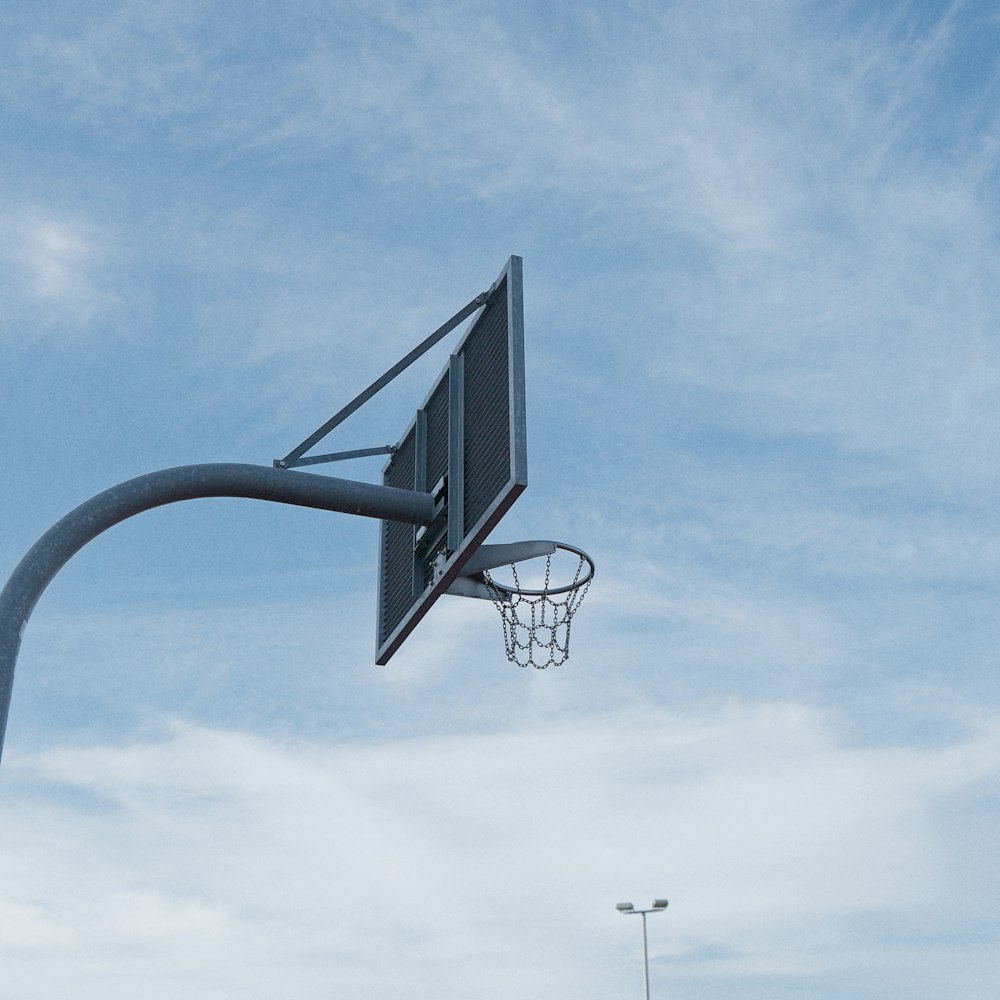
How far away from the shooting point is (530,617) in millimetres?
10305

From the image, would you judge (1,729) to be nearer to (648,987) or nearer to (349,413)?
(349,413)

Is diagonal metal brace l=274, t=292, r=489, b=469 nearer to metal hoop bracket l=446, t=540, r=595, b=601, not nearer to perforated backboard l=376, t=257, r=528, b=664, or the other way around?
perforated backboard l=376, t=257, r=528, b=664

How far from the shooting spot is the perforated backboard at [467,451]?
763 centimetres

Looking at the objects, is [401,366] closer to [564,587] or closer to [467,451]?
[467,451]

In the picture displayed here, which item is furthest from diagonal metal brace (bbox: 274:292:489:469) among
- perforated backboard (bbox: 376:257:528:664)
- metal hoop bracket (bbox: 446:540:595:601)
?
metal hoop bracket (bbox: 446:540:595:601)

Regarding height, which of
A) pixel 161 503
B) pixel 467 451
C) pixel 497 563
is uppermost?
pixel 467 451

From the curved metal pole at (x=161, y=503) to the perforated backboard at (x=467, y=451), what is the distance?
35cm

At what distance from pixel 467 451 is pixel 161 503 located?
2472 millimetres

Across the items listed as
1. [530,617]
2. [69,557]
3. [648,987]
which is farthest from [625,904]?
[69,557]

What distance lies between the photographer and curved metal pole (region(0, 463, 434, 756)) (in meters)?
5.70

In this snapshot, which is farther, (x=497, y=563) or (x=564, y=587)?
(x=564, y=587)

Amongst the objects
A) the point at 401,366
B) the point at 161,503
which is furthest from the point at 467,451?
the point at 161,503

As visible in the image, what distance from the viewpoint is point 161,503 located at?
6375 mm

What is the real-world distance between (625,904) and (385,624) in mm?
29927
